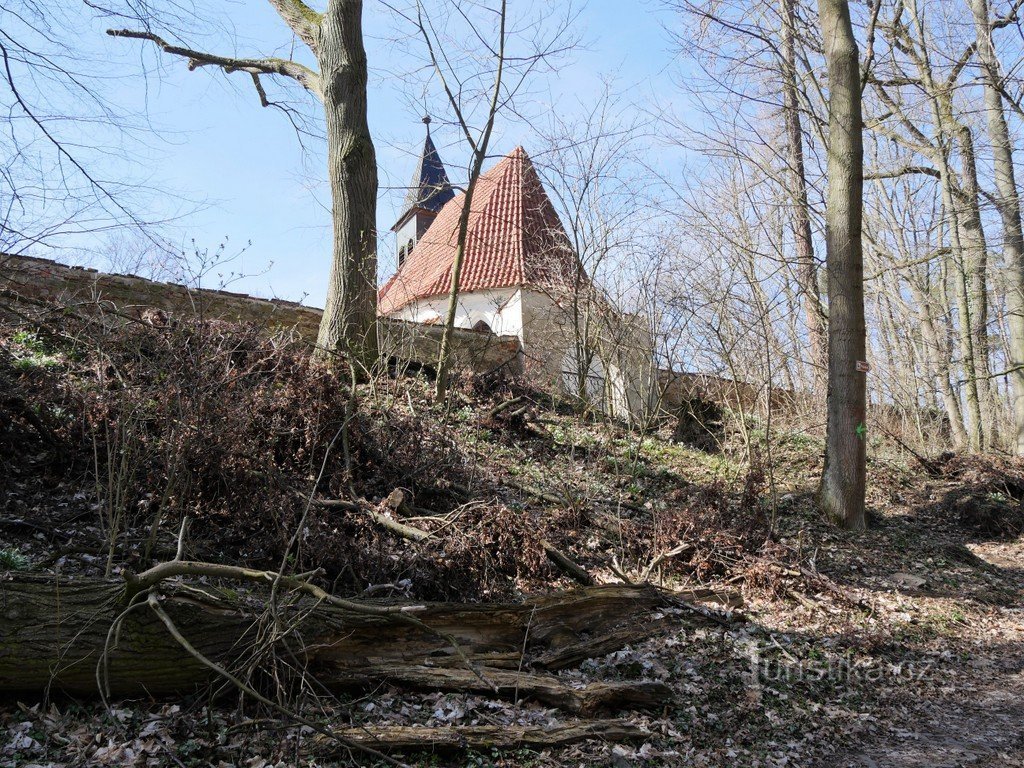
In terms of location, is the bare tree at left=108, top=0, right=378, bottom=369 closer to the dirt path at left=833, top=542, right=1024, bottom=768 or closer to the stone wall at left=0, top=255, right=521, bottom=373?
the stone wall at left=0, top=255, right=521, bottom=373

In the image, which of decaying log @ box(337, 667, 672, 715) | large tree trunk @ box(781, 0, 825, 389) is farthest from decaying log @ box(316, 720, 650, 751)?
large tree trunk @ box(781, 0, 825, 389)

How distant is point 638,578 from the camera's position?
7.00 m

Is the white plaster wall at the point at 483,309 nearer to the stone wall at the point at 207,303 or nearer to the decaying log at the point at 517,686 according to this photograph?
the stone wall at the point at 207,303

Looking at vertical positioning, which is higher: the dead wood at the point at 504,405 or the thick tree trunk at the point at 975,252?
the thick tree trunk at the point at 975,252

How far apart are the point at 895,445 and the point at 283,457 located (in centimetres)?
1196

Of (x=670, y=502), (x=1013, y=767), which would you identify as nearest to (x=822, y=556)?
(x=670, y=502)

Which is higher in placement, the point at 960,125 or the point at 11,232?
the point at 960,125

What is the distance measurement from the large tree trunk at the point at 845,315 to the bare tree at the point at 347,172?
237 inches

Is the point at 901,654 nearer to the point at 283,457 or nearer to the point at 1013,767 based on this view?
the point at 1013,767

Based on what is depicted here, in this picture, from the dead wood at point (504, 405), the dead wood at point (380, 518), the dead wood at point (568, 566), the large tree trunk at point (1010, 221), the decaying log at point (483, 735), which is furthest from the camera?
the large tree trunk at point (1010, 221)

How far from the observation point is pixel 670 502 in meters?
8.72

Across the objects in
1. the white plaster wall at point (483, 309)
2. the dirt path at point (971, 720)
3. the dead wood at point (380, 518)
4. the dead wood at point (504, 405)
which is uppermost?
the white plaster wall at point (483, 309)

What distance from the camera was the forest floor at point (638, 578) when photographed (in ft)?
12.9

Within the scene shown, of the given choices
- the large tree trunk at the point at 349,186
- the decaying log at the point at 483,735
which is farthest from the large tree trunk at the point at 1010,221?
the decaying log at the point at 483,735
